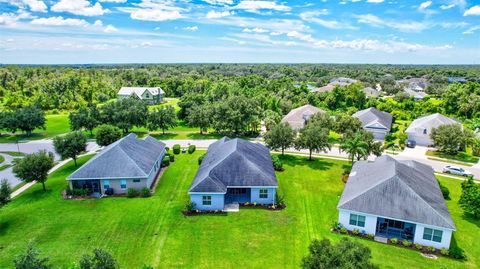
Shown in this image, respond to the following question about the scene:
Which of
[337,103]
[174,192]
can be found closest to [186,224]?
[174,192]

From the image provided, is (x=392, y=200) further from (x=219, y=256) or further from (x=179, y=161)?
(x=179, y=161)

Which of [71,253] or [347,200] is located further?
[347,200]

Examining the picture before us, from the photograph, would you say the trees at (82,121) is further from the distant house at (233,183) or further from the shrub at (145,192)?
the distant house at (233,183)

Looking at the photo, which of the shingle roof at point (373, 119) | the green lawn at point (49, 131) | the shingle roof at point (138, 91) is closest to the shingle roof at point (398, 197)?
the shingle roof at point (373, 119)

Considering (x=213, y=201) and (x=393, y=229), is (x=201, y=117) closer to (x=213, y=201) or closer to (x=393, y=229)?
(x=213, y=201)

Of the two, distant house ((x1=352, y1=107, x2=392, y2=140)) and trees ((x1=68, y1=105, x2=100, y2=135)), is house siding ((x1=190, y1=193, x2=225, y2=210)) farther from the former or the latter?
distant house ((x1=352, y1=107, x2=392, y2=140))

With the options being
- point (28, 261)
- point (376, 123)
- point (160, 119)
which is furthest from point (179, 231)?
point (376, 123)
